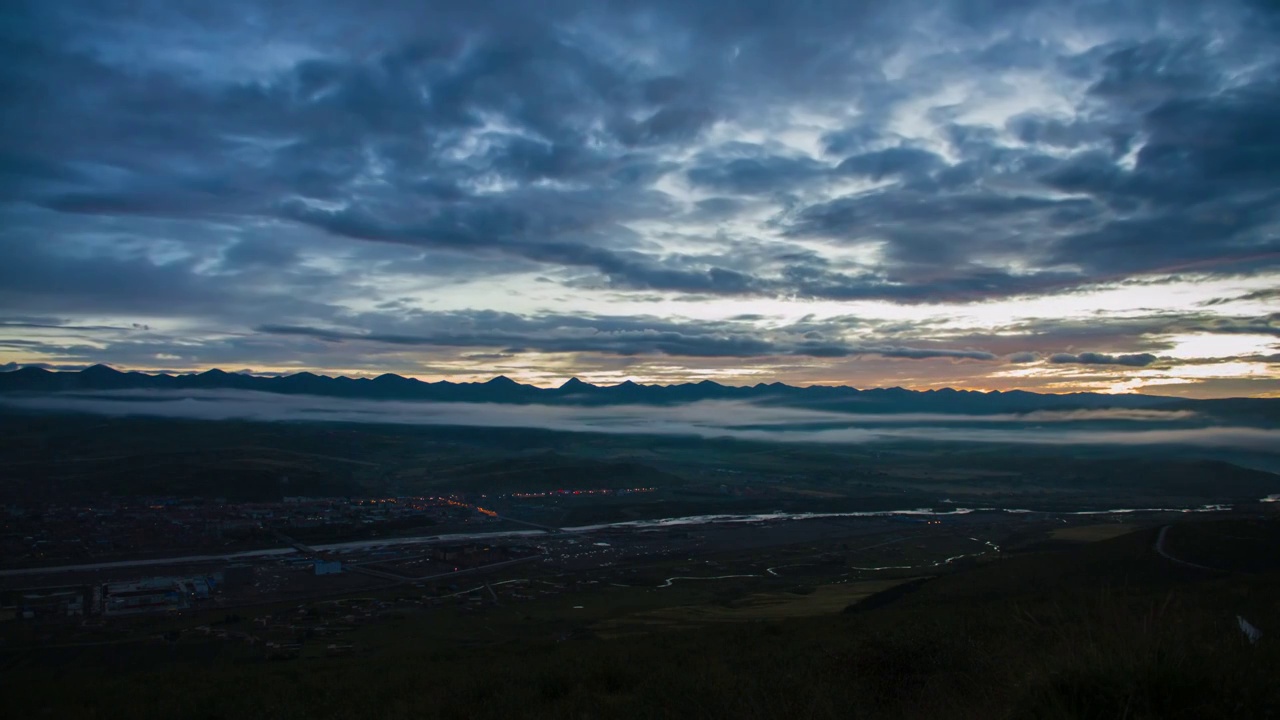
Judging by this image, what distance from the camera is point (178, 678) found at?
18.8 metres

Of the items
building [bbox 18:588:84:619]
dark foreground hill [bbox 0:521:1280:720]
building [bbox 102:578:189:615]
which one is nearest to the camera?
dark foreground hill [bbox 0:521:1280:720]

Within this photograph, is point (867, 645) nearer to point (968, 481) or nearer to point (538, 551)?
point (538, 551)

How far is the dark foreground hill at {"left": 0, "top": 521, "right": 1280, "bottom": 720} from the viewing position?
20.3ft

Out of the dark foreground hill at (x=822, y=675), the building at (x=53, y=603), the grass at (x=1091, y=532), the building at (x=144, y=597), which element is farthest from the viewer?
the grass at (x=1091, y=532)

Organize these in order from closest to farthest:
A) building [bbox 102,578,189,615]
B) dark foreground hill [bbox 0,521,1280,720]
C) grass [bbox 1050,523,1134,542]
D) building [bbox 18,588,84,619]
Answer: dark foreground hill [bbox 0,521,1280,720], building [bbox 18,588,84,619], building [bbox 102,578,189,615], grass [bbox 1050,523,1134,542]

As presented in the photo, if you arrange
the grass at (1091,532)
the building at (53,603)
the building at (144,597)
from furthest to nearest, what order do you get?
the grass at (1091,532), the building at (144,597), the building at (53,603)

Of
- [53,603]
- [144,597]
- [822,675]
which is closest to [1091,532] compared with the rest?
[822,675]

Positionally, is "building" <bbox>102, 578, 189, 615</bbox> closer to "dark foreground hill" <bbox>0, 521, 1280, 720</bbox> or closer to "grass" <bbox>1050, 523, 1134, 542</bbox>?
"dark foreground hill" <bbox>0, 521, 1280, 720</bbox>

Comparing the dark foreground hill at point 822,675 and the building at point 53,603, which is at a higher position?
the dark foreground hill at point 822,675

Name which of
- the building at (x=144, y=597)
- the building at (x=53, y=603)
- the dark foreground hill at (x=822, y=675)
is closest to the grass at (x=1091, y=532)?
the dark foreground hill at (x=822, y=675)

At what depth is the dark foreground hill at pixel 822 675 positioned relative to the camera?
620 cm

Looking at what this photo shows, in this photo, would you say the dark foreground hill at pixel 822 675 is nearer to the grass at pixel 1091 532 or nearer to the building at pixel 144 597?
the building at pixel 144 597

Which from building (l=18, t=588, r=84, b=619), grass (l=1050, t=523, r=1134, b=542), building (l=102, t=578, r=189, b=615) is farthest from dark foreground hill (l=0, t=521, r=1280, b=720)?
grass (l=1050, t=523, r=1134, b=542)

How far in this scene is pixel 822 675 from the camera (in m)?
11.1
